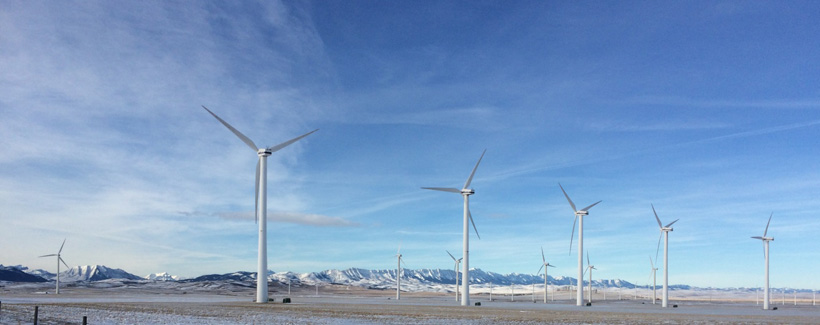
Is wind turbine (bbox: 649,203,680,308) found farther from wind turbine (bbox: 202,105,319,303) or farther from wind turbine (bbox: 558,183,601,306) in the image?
wind turbine (bbox: 202,105,319,303)

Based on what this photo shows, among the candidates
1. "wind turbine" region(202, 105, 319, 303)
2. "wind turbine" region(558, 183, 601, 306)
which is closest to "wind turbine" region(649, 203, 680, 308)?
"wind turbine" region(558, 183, 601, 306)

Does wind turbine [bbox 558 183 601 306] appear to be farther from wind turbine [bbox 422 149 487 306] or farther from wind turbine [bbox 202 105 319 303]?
wind turbine [bbox 202 105 319 303]

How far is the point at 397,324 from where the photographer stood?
50250mm

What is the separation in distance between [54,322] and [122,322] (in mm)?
4784

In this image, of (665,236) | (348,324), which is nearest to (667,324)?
(348,324)

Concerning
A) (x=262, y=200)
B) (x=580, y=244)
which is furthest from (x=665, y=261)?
(x=262, y=200)

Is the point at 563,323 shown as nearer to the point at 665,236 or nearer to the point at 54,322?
the point at 54,322

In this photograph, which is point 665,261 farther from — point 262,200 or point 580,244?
point 262,200

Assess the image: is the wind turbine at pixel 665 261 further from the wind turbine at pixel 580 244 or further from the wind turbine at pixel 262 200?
the wind turbine at pixel 262 200

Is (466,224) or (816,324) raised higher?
(466,224)

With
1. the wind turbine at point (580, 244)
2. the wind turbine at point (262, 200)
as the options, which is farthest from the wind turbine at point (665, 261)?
the wind turbine at point (262, 200)

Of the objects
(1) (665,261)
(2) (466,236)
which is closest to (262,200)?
(2) (466,236)

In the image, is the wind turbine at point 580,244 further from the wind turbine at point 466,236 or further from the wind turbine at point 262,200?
the wind turbine at point 262,200

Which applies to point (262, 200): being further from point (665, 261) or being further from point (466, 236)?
point (665, 261)
